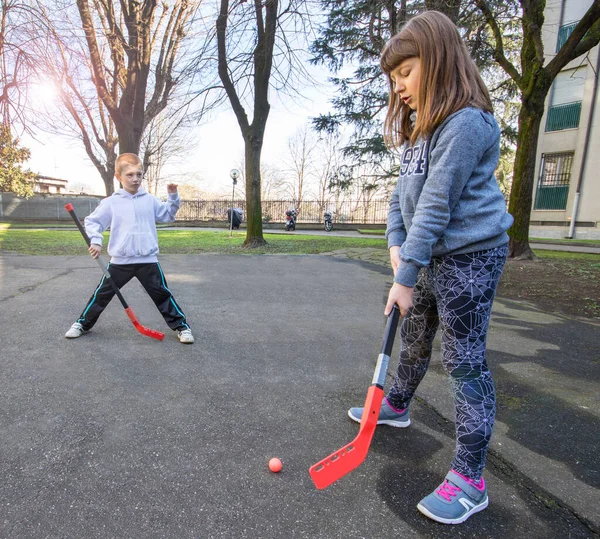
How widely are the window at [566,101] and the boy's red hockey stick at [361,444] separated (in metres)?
20.7

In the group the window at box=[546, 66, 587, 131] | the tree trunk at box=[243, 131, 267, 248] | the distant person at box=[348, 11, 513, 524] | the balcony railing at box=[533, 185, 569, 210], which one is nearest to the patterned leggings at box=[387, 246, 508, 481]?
the distant person at box=[348, 11, 513, 524]

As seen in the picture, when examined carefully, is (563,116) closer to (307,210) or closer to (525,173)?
(525,173)

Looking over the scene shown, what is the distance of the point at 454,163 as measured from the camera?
144 centimetres

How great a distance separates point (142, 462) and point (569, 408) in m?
2.42

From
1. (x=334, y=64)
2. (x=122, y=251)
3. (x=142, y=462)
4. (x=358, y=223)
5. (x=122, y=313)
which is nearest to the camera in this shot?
(x=142, y=462)

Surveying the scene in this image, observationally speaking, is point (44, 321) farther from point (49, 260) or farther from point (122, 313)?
point (49, 260)

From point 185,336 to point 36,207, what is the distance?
102ft

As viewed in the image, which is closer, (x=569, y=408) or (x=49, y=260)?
(x=569, y=408)

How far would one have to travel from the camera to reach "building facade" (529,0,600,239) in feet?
54.4

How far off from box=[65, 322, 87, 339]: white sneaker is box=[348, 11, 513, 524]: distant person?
290 centimetres

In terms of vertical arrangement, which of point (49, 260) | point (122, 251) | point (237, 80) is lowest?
point (49, 260)

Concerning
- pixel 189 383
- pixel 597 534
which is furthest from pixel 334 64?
pixel 597 534

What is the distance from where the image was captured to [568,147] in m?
17.4

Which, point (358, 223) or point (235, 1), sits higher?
point (235, 1)
